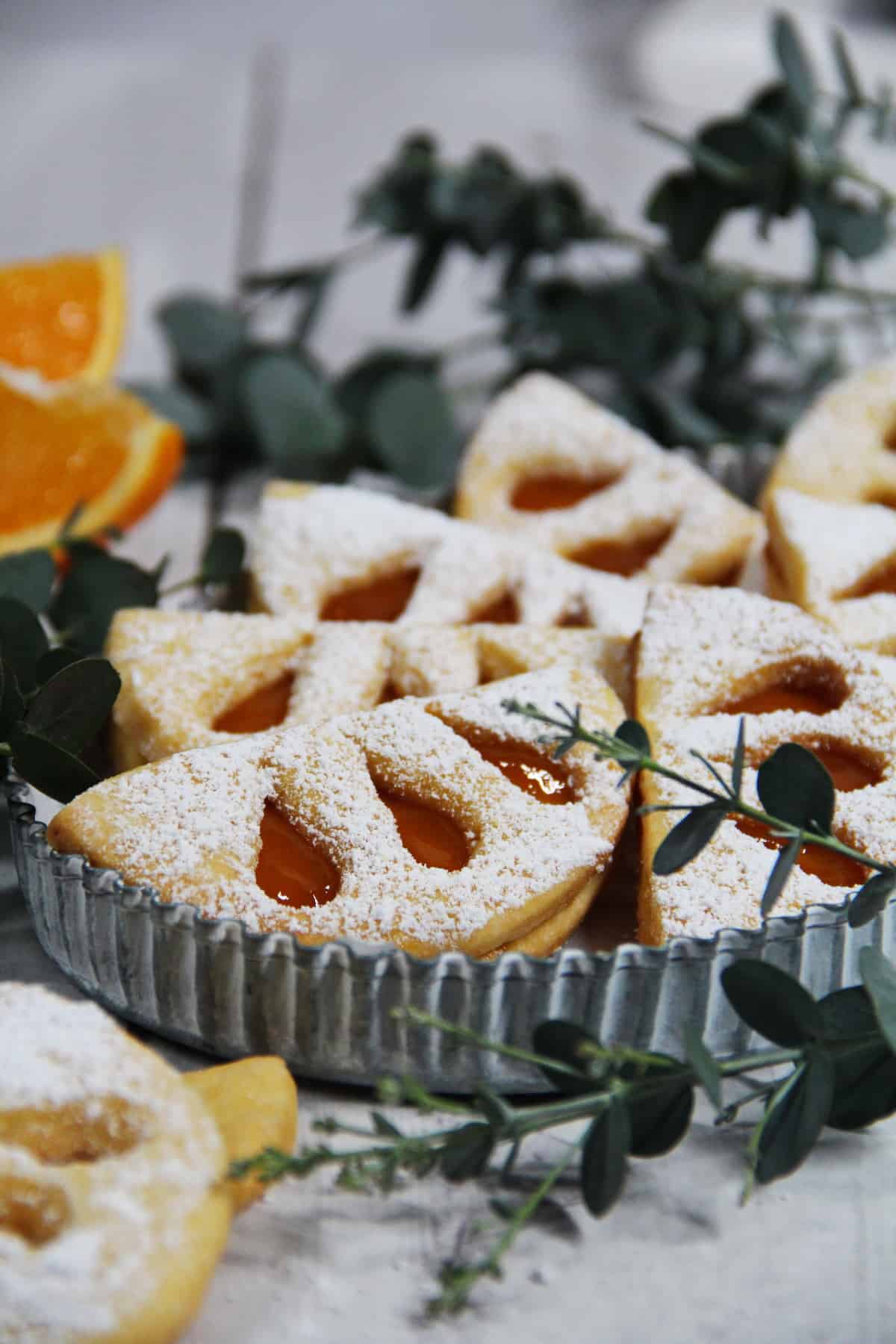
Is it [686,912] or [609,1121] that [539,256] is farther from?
[609,1121]

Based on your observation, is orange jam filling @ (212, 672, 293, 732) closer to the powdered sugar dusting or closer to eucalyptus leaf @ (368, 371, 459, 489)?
the powdered sugar dusting

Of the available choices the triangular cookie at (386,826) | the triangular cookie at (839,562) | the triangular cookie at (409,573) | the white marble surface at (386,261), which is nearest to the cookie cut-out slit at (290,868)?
the triangular cookie at (386,826)

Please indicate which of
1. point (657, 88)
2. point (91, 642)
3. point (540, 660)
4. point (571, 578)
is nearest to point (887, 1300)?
point (540, 660)

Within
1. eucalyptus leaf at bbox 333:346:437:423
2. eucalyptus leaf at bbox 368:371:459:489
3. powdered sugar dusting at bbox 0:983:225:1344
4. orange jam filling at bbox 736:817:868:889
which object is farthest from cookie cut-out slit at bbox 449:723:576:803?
eucalyptus leaf at bbox 333:346:437:423

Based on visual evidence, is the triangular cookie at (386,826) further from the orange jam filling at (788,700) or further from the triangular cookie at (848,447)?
the triangular cookie at (848,447)

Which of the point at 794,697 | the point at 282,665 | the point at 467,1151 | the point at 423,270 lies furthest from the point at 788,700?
the point at 423,270

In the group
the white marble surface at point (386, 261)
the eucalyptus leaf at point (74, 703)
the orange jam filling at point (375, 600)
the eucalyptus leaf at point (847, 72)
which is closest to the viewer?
the white marble surface at point (386, 261)

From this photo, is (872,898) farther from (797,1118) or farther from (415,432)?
(415,432)
